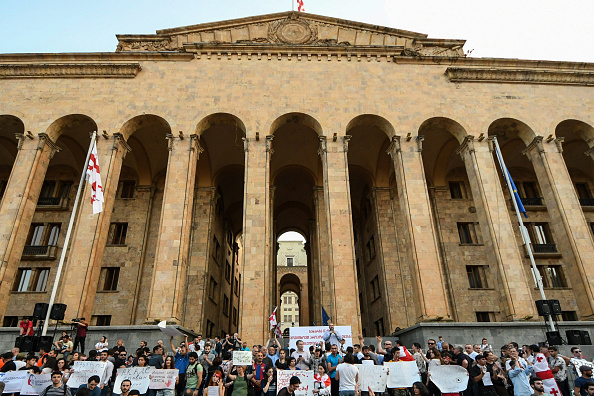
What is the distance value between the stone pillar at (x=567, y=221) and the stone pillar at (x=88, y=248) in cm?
2329

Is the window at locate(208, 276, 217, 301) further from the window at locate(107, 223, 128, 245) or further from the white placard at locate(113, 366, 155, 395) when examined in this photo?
the white placard at locate(113, 366, 155, 395)

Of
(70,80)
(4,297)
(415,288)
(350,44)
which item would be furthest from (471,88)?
(4,297)

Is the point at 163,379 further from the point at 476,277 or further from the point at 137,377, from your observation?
the point at 476,277

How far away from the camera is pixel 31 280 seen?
24328 mm

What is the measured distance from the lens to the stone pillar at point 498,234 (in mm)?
17984

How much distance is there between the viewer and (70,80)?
23000 millimetres

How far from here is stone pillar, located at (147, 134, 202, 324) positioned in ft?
57.0

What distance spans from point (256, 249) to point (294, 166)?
10535 millimetres

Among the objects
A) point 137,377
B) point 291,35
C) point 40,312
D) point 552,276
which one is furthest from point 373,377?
point 552,276

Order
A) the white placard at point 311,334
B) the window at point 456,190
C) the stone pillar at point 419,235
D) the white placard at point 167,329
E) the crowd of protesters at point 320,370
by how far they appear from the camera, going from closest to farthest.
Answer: the crowd of protesters at point 320,370
the white placard at point 167,329
the white placard at point 311,334
the stone pillar at point 419,235
the window at point 456,190

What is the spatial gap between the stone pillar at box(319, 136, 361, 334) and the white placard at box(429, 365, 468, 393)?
7.60 metres

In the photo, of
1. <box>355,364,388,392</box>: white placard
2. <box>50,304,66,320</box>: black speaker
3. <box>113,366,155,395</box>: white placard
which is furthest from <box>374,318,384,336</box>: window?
<box>113,366,155,395</box>: white placard

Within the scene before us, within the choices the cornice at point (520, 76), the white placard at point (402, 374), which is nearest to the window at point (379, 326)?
the cornice at point (520, 76)

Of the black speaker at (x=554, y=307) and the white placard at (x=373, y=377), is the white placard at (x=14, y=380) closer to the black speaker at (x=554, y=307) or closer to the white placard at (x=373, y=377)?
the white placard at (x=373, y=377)
